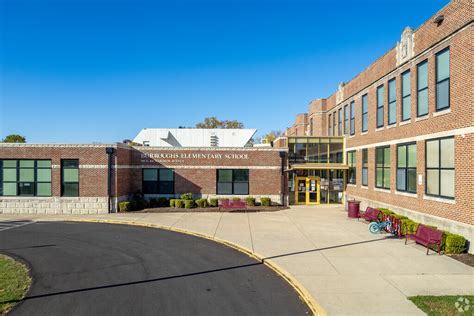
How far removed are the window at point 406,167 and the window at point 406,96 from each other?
182 cm

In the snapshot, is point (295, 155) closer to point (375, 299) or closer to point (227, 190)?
point (227, 190)

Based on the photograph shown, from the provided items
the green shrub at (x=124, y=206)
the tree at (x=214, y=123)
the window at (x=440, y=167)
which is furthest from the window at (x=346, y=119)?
the tree at (x=214, y=123)

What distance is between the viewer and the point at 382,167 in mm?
20984

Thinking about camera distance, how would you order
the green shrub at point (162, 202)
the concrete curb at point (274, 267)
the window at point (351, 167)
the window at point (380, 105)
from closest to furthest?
the concrete curb at point (274, 267) < the window at point (380, 105) < the green shrub at point (162, 202) < the window at point (351, 167)

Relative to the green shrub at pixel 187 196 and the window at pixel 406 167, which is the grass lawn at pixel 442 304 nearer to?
the window at pixel 406 167

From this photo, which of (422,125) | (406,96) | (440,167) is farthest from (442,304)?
(406,96)

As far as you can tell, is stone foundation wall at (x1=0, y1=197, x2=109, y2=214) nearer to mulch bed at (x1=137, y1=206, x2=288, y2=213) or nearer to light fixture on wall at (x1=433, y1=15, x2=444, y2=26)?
mulch bed at (x1=137, y1=206, x2=288, y2=213)

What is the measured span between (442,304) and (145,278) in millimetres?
8237

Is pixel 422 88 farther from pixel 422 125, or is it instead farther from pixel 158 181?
pixel 158 181

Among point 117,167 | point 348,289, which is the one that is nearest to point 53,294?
point 348,289

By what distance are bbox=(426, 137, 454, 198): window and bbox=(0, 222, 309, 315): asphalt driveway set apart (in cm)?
977

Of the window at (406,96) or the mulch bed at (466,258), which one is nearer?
the mulch bed at (466,258)

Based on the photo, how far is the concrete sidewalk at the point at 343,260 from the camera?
8055 mm

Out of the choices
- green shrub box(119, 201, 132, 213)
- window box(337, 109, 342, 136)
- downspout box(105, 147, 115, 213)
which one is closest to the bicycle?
window box(337, 109, 342, 136)
